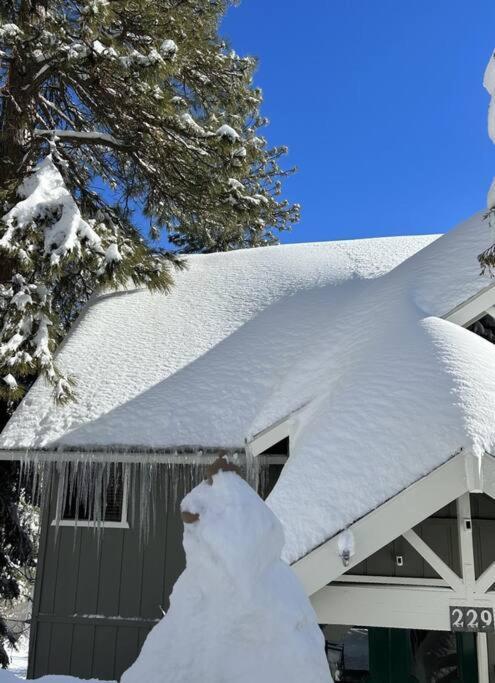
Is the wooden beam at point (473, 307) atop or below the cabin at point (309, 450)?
atop

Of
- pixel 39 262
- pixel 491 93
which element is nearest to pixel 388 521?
pixel 491 93

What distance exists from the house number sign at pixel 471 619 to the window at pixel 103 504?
13.8 feet

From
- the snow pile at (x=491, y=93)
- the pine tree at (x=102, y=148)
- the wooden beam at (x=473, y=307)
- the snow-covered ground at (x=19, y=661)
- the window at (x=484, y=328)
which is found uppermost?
the pine tree at (x=102, y=148)

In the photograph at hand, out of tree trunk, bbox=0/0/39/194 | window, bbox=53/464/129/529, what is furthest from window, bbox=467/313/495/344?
tree trunk, bbox=0/0/39/194

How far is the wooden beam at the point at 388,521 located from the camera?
15.0 ft

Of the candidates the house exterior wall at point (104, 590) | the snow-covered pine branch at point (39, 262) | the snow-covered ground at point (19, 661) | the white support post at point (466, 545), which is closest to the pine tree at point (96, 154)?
the snow-covered pine branch at point (39, 262)

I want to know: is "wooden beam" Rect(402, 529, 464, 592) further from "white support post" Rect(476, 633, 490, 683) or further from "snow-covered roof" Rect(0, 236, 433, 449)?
"snow-covered roof" Rect(0, 236, 433, 449)

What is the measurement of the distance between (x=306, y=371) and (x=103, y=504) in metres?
3.08

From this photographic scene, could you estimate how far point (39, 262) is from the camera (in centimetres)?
766

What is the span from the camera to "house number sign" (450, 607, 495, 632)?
4719 millimetres

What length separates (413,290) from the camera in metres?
7.64

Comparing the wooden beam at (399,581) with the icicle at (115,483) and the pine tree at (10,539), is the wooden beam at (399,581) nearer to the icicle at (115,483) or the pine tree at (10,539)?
the icicle at (115,483)

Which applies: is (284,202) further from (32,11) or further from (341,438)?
(341,438)

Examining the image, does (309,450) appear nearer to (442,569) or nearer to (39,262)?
(442,569)
